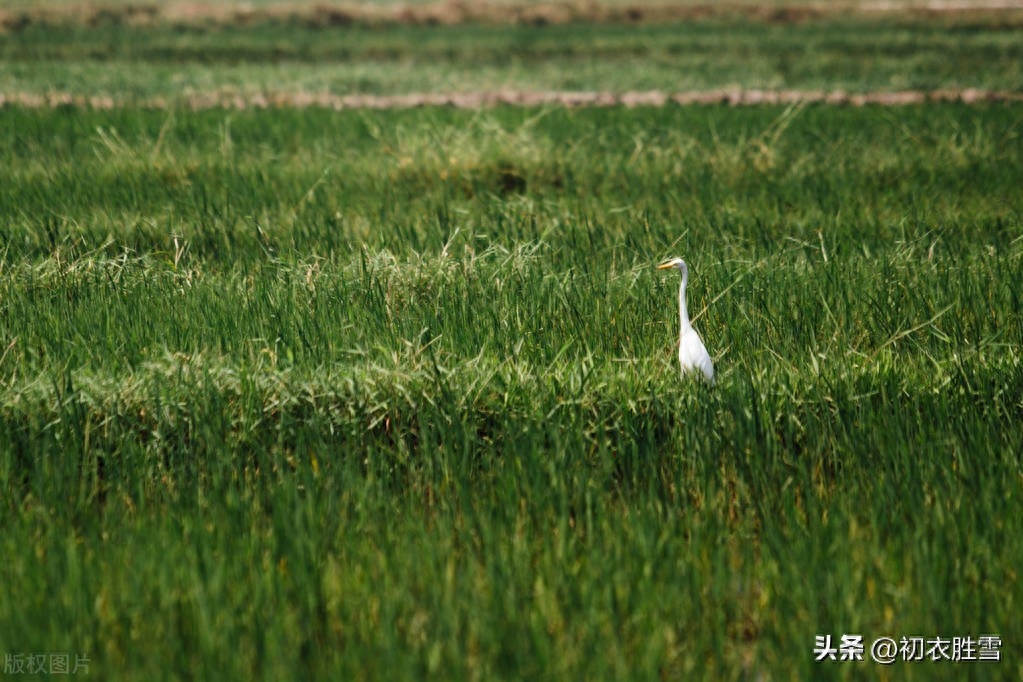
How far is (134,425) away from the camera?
4500mm

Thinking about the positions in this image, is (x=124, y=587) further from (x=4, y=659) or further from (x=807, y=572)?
(x=807, y=572)

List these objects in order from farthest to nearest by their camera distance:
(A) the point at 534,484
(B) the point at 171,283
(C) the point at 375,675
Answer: (B) the point at 171,283
(A) the point at 534,484
(C) the point at 375,675

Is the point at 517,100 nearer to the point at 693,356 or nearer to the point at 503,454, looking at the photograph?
the point at 693,356

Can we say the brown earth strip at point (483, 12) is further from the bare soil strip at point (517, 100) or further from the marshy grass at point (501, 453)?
the marshy grass at point (501, 453)

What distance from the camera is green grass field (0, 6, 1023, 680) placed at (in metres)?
3.12

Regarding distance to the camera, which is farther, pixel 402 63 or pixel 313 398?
pixel 402 63

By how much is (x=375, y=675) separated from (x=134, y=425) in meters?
2.15

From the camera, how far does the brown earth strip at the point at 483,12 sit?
38.9 metres

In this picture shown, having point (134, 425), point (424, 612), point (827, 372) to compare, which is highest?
point (827, 372)

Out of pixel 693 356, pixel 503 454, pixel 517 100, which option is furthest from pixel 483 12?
pixel 503 454

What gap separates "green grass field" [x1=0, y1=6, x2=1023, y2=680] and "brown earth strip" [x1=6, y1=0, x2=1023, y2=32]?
1351 inches

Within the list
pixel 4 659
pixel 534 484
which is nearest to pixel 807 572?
pixel 534 484

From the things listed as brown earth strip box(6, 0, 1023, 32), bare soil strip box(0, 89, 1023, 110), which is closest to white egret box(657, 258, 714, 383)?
bare soil strip box(0, 89, 1023, 110)

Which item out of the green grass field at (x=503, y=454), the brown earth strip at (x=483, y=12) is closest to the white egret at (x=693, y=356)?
the green grass field at (x=503, y=454)
